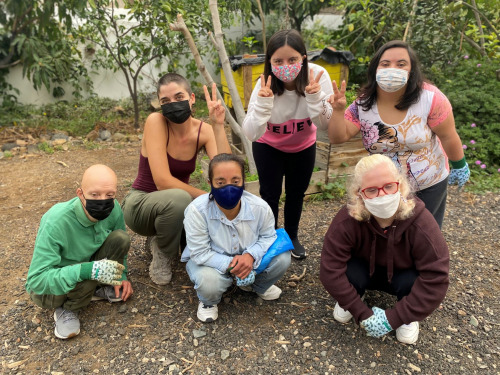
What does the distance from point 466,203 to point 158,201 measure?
10.5ft

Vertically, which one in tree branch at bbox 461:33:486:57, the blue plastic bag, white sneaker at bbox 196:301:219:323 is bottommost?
white sneaker at bbox 196:301:219:323

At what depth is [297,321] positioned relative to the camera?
2.21 metres

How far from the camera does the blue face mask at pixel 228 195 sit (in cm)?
204

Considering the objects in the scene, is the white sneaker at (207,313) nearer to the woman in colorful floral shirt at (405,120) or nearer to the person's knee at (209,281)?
the person's knee at (209,281)

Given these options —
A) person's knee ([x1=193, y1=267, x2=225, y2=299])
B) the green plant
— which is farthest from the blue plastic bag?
the green plant

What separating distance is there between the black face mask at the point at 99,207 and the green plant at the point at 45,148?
4.19m

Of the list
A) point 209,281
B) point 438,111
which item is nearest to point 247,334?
point 209,281

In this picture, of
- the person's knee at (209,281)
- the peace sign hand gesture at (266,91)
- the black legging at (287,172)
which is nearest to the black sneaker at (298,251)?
the black legging at (287,172)

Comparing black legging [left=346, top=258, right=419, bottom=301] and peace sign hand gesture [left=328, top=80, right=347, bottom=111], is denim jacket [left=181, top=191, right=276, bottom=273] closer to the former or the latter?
black legging [left=346, top=258, right=419, bottom=301]

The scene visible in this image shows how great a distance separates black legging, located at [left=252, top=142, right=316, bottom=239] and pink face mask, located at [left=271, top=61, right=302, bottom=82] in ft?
1.55

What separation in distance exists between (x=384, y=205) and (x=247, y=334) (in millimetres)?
1033

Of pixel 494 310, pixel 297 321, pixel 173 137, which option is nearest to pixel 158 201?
pixel 173 137

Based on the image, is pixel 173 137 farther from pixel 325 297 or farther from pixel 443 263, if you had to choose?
pixel 443 263

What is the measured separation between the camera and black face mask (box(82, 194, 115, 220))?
6.67ft
